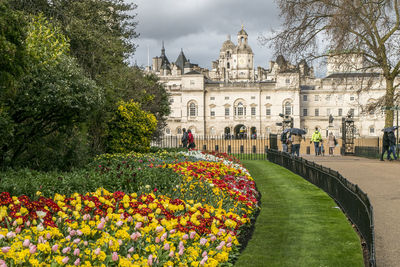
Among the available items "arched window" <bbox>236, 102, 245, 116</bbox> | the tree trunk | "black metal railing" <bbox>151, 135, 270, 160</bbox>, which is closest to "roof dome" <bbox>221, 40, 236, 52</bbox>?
"arched window" <bbox>236, 102, 245, 116</bbox>

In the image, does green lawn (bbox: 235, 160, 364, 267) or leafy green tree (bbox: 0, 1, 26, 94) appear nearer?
green lawn (bbox: 235, 160, 364, 267)

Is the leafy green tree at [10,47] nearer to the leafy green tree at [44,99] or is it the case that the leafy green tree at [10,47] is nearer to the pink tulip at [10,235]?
the leafy green tree at [44,99]

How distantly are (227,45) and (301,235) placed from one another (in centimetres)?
11241

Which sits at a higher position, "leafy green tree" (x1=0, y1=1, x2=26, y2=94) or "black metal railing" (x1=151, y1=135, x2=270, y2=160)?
"leafy green tree" (x1=0, y1=1, x2=26, y2=94)

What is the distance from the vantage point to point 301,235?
21.7 feet

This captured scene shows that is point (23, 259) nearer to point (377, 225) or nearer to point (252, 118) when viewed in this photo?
point (377, 225)

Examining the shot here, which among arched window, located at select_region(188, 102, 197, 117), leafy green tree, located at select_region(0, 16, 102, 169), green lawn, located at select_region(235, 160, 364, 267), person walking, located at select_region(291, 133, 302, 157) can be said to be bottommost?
green lawn, located at select_region(235, 160, 364, 267)

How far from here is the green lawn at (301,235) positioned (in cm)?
548

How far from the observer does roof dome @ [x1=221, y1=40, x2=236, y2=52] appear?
116 m

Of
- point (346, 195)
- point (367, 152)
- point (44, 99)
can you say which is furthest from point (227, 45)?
point (346, 195)

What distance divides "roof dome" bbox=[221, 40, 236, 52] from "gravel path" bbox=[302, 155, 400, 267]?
336 feet

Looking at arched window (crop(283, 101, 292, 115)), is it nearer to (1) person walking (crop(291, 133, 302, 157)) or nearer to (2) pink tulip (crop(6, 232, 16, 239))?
(1) person walking (crop(291, 133, 302, 157))

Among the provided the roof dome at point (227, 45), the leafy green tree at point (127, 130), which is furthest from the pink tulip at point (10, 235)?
the roof dome at point (227, 45)

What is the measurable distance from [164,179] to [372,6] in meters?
15.3
